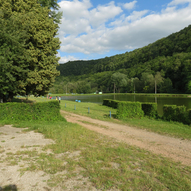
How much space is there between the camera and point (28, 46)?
1588 centimetres

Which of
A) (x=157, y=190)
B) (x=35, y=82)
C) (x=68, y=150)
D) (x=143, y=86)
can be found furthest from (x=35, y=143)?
(x=143, y=86)

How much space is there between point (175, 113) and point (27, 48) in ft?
51.1

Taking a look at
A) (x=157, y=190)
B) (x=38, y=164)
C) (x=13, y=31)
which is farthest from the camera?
(x=13, y=31)

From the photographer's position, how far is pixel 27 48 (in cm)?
→ 1588

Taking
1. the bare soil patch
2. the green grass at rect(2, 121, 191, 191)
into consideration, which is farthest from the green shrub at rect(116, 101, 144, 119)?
the bare soil patch

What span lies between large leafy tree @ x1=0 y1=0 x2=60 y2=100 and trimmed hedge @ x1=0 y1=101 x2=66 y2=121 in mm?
1918

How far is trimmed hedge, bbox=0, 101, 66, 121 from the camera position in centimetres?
1230

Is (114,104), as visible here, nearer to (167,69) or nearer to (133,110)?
(133,110)

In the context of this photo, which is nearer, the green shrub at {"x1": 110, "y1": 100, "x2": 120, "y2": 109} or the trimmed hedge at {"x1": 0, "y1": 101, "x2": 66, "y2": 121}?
the trimmed hedge at {"x1": 0, "y1": 101, "x2": 66, "y2": 121}

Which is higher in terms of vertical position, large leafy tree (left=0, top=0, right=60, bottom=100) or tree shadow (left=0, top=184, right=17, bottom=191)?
large leafy tree (left=0, top=0, right=60, bottom=100)

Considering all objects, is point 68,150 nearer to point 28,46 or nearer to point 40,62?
point 40,62

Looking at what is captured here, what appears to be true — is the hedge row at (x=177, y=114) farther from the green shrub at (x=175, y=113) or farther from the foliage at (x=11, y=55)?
the foliage at (x=11, y=55)

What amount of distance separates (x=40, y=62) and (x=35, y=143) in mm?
10753

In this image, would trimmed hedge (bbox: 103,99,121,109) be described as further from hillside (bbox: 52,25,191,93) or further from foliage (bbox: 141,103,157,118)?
hillside (bbox: 52,25,191,93)
